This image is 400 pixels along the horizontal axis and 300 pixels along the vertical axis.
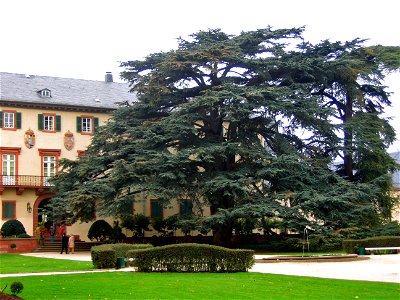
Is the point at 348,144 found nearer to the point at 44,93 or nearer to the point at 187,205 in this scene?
the point at 187,205

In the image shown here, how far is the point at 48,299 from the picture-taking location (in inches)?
652

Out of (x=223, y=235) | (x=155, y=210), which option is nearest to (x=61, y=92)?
(x=155, y=210)

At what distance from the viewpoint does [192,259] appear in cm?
2569

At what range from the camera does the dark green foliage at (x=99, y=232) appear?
51438mm

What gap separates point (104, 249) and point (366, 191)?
Answer: 841 inches

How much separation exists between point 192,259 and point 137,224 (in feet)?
84.9

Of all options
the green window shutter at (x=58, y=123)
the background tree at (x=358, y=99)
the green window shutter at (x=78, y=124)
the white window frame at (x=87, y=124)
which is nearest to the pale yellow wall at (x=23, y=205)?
the green window shutter at (x=58, y=123)

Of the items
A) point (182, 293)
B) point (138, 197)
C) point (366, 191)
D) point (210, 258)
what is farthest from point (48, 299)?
point (366, 191)

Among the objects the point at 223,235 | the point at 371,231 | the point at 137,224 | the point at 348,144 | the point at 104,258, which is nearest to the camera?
the point at 104,258

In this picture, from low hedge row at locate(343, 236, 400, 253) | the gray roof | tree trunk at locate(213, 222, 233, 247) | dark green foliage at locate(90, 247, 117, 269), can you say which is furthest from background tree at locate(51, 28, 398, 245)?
dark green foliage at locate(90, 247, 117, 269)

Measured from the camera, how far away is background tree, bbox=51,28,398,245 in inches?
1698

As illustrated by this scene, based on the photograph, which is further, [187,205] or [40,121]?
[40,121]

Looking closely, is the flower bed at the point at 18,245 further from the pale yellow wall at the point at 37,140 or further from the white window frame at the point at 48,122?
the white window frame at the point at 48,122

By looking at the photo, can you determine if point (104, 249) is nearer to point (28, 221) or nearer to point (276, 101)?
point (276, 101)
